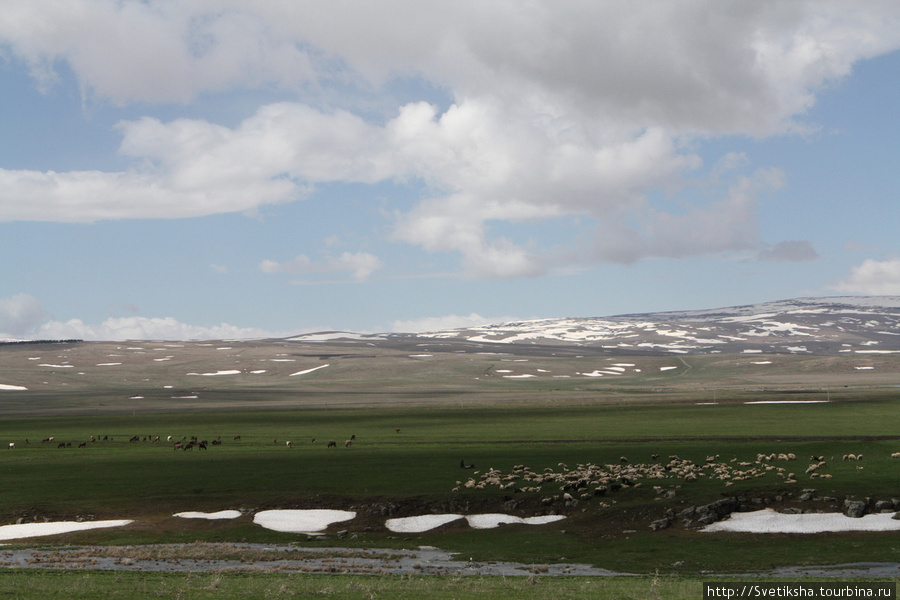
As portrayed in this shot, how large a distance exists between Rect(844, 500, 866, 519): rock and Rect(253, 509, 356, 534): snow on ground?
25475mm

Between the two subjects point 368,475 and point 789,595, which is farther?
point 368,475

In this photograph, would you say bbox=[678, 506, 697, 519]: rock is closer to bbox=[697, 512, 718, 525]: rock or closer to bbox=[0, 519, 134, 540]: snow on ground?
bbox=[697, 512, 718, 525]: rock

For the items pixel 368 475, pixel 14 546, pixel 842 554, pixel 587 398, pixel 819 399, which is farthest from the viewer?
pixel 587 398

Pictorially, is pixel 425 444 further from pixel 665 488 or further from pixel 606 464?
pixel 665 488

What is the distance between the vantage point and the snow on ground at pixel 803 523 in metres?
36.8

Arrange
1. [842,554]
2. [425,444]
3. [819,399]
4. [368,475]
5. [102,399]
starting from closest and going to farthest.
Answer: [842,554]
[368,475]
[425,444]
[819,399]
[102,399]

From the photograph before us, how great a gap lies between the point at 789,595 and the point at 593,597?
19.0 ft

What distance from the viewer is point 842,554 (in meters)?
32.1

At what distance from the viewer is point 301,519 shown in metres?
43.2

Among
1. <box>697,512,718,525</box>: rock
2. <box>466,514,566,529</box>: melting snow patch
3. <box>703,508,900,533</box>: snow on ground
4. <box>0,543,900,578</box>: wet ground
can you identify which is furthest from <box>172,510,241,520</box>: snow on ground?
<box>703,508,900,533</box>: snow on ground

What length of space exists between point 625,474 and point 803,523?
12671 millimetres

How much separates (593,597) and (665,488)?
22.7 m

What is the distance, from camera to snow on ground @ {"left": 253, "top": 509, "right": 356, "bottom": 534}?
41625mm

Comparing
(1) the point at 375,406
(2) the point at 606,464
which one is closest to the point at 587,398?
(1) the point at 375,406
